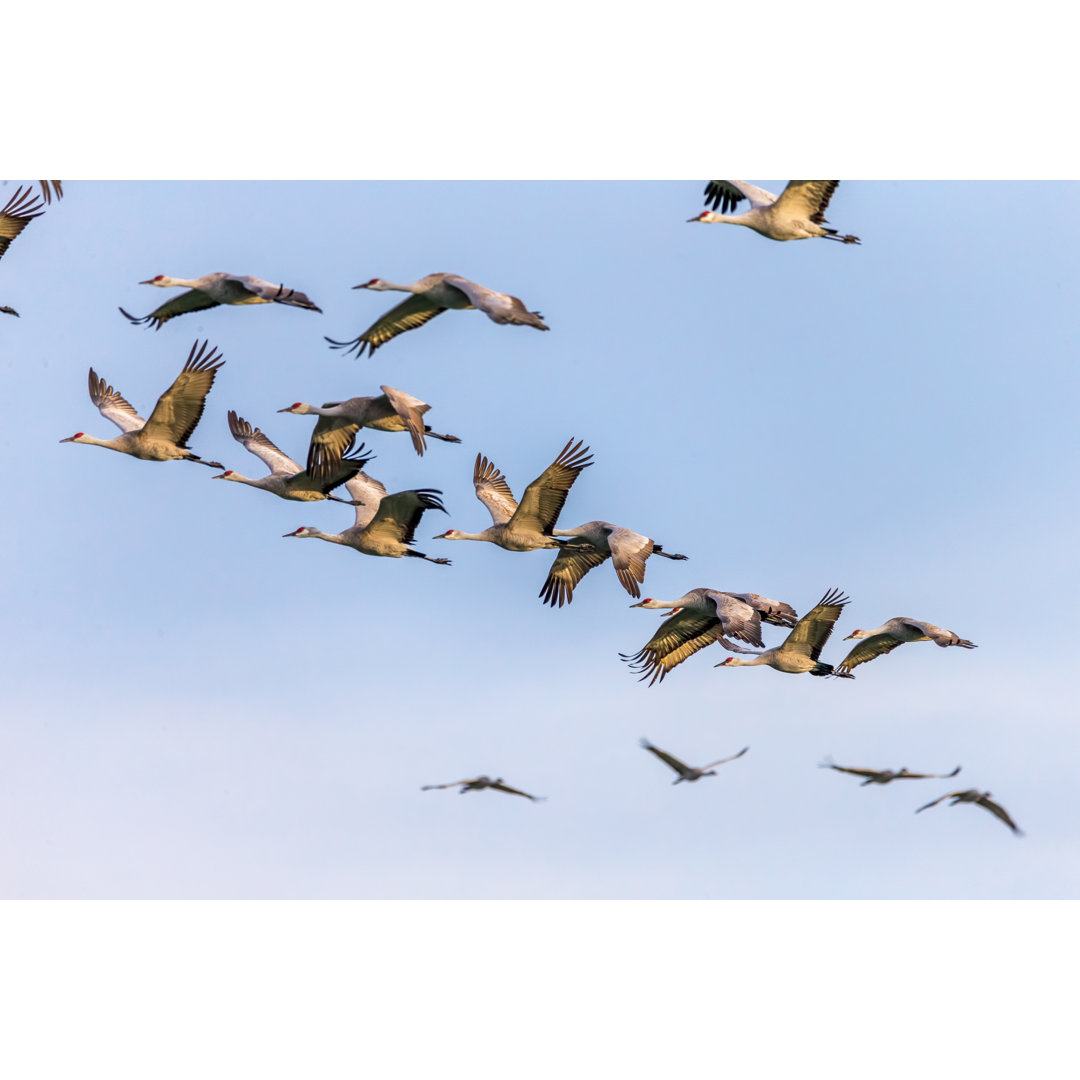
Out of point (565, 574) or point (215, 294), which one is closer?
point (215, 294)

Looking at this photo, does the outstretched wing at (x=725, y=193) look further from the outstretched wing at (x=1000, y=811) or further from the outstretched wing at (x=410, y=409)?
the outstretched wing at (x=1000, y=811)

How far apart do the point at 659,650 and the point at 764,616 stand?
2271mm

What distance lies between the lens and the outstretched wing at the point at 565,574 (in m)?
35.8

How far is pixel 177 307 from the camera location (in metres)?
33.7

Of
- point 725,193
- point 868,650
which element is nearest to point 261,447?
point 725,193

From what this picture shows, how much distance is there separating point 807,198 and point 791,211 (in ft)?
1.21

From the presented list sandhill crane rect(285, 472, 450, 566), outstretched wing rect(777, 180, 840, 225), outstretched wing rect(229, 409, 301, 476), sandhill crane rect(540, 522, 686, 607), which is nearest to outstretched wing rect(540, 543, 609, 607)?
sandhill crane rect(540, 522, 686, 607)

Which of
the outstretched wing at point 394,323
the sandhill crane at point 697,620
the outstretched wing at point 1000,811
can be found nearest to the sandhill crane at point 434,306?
the outstretched wing at point 394,323

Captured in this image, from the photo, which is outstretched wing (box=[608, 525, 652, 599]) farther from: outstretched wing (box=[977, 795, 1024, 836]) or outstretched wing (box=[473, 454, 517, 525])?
outstretched wing (box=[977, 795, 1024, 836])

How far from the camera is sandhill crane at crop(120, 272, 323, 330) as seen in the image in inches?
1220

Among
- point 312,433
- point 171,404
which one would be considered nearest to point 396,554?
point 312,433

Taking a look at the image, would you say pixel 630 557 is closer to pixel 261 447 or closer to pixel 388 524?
pixel 388 524

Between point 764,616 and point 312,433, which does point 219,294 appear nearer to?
point 312,433

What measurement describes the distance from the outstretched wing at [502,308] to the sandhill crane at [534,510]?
139 inches
